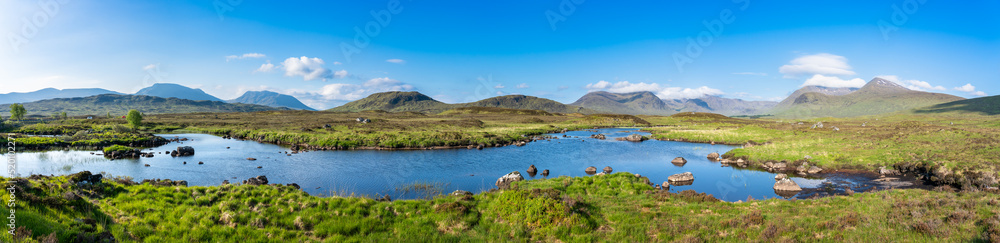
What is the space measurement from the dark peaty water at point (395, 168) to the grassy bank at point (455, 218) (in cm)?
881

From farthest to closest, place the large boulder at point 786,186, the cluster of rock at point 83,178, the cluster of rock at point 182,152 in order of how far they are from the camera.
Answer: the cluster of rock at point 182,152 < the large boulder at point 786,186 < the cluster of rock at point 83,178

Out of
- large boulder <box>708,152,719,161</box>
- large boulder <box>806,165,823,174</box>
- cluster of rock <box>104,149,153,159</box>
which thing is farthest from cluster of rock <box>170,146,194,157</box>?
large boulder <box>806,165,823,174</box>

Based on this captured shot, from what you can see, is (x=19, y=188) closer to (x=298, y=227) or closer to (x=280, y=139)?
(x=298, y=227)

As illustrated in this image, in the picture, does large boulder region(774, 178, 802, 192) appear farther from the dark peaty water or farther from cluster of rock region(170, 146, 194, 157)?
cluster of rock region(170, 146, 194, 157)

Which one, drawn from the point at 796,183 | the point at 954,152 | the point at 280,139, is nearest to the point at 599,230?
the point at 796,183

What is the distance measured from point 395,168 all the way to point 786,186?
32.6 meters

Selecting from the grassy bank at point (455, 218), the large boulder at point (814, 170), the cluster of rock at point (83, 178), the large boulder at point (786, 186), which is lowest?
the large boulder at point (786, 186)

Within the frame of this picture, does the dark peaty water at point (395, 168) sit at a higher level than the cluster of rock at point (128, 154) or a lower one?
lower

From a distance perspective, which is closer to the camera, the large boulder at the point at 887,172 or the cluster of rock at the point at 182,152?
the large boulder at the point at 887,172

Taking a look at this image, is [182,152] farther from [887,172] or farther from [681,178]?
[887,172]

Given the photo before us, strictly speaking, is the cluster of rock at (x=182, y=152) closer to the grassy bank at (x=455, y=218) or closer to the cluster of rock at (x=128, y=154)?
the cluster of rock at (x=128, y=154)

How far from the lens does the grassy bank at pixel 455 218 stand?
11.0 meters

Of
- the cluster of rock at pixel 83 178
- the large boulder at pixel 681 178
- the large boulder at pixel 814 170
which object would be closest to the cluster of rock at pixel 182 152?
the cluster of rock at pixel 83 178

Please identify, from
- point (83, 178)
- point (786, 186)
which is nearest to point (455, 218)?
point (83, 178)
